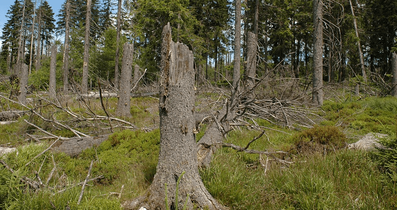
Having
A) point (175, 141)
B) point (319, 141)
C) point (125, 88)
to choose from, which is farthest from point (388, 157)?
point (125, 88)

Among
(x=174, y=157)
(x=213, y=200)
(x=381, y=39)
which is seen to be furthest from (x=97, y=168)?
(x=381, y=39)

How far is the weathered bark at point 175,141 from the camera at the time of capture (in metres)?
2.85

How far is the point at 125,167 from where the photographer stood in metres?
4.27

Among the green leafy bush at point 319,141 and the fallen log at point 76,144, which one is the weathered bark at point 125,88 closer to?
the fallen log at point 76,144

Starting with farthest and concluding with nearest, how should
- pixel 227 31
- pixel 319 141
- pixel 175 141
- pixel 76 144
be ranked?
pixel 227 31 < pixel 76 144 < pixel 319 141 < pixel 175 141

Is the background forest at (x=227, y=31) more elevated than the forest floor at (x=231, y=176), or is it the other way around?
the background forest at (x=227, y=31)

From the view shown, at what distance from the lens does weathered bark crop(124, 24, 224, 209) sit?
9.36 feet

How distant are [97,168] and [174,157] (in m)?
2.13

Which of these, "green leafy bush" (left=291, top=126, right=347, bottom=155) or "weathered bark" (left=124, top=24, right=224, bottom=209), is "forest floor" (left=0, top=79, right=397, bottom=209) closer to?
"green leafy bush" (left=291, top=126, right=347, bottom=155)

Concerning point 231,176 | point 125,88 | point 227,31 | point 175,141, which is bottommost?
point 231,176

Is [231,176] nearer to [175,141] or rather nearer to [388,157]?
[175,141]

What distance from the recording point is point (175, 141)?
2.92 metres

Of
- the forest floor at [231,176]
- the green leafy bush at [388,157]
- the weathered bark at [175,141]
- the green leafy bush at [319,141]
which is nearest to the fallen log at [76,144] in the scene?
the forest floor at [231,176]

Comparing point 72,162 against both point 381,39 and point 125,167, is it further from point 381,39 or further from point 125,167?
point 381,39
